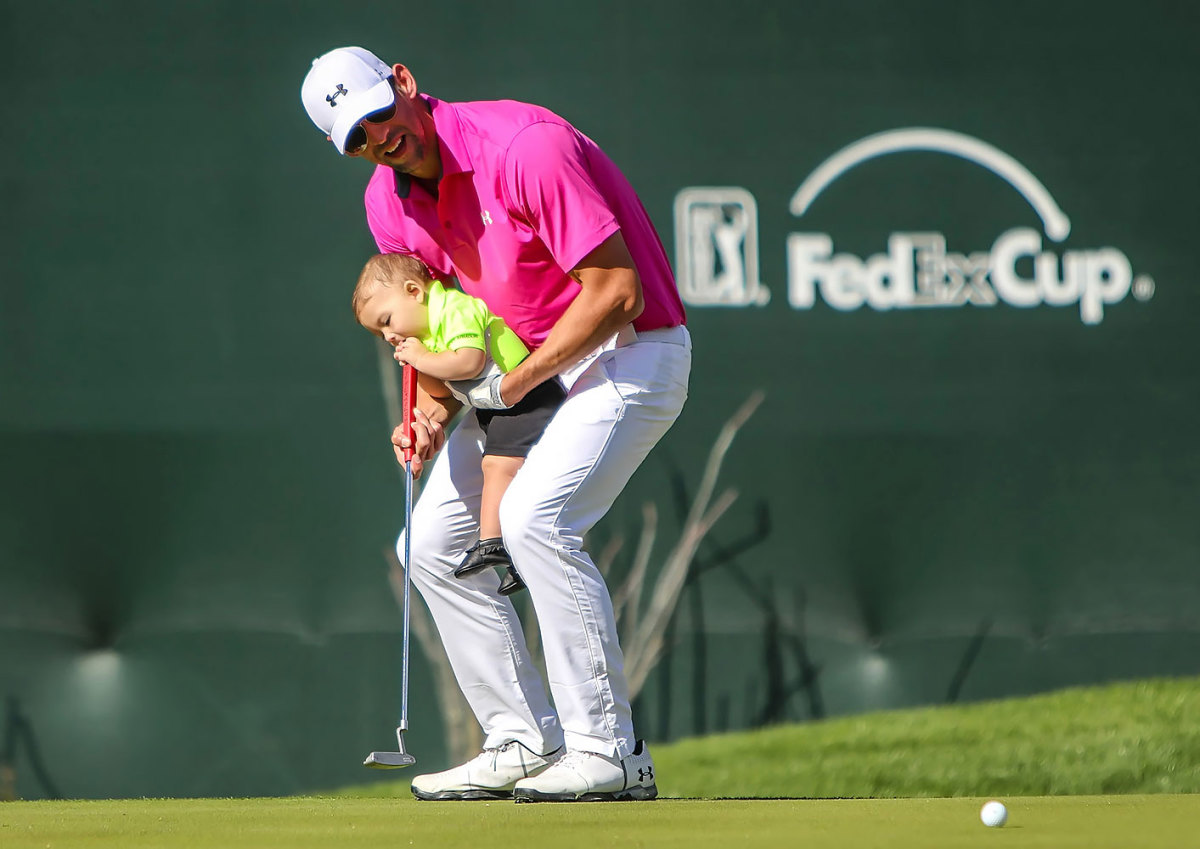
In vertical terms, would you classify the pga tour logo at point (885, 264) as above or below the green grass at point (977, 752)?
above

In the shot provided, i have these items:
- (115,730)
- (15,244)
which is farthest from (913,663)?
(15,244)

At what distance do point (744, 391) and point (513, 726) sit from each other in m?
2.20

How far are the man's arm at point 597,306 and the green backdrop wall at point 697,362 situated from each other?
211cm

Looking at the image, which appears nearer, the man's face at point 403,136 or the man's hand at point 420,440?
the man's face at point 403,136

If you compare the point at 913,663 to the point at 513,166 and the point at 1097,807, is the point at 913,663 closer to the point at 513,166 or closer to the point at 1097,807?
the point at 1097,807

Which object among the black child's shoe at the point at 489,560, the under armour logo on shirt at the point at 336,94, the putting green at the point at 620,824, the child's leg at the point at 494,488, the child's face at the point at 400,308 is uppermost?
the under armour logo on shirt at the point at 336,94

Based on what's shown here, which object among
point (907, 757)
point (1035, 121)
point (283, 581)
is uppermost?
point (1035, 121)

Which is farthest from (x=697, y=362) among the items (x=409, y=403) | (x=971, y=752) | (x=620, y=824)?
(x=620, y=824)

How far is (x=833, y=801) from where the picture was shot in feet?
10.5

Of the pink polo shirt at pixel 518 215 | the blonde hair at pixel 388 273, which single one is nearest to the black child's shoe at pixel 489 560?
the pink polo shirt at pixel 518 215

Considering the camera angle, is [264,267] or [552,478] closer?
[552,478]

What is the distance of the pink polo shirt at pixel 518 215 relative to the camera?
3.05m

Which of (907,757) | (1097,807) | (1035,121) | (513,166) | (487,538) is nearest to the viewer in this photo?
(1097,807)

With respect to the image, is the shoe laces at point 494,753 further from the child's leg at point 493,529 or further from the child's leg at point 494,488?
the child's leg at point 494,488
